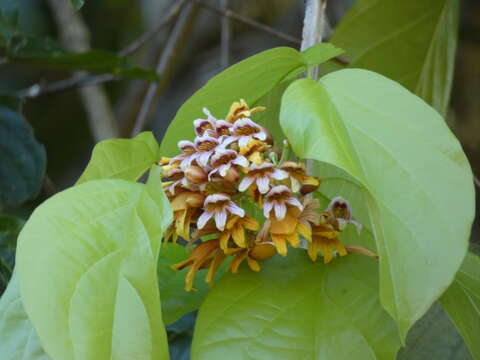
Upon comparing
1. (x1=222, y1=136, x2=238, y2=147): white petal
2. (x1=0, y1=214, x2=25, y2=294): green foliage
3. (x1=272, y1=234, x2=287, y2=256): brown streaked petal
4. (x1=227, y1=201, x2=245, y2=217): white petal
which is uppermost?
(x1=222, y1=136, x2=238, y2=147): white petal

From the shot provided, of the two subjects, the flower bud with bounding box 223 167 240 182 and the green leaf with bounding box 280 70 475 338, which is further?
the flower bud with bounding box 223 167 240 182

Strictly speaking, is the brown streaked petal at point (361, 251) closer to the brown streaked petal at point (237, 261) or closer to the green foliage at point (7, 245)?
the brown streaked petal at point (237, 261)

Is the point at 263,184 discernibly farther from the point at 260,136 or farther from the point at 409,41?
the point at 409,41

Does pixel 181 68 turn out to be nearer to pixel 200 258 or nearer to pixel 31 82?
pixel 31 82

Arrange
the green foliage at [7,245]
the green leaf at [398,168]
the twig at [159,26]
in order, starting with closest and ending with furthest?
the green leaf at [398,168]
the green foliage at [7,245]
the twig at [159,26]

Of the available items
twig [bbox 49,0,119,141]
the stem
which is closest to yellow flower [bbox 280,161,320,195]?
the stem

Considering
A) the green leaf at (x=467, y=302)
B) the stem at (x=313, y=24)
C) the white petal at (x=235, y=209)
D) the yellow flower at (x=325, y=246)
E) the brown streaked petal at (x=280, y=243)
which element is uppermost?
the stem at (x=313, y=24)

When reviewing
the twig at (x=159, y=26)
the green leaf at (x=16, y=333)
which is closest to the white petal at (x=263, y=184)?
the green leaf at (x=16, y=333)

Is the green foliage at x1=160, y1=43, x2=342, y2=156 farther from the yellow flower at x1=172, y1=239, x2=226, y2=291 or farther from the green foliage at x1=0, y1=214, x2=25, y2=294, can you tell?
the green foliage at x1=0, y1=214, x2=25, y2=294
